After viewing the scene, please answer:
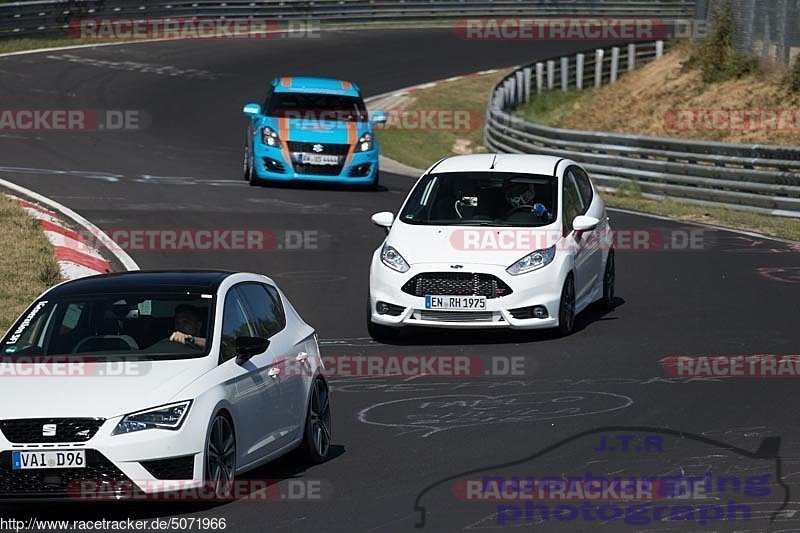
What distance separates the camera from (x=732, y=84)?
117 feet

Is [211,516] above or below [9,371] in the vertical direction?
below

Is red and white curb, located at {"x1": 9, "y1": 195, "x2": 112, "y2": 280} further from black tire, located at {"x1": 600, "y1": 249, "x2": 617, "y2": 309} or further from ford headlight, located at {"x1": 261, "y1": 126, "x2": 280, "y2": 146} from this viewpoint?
ford headlight, located at {"x1": 261, "y1": 126, "x2": 280, "y2": 146}

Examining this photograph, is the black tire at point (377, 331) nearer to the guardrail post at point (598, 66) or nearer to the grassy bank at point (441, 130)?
the grassy bank at point (441, 130)

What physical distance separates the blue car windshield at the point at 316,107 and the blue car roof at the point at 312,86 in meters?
0.10

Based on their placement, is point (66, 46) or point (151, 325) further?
point (66, 46)

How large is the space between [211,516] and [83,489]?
2.36 feet

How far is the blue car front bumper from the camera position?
26.1 metres

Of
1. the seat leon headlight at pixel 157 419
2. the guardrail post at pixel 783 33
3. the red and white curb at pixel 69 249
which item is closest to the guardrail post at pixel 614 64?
the guardrail post at pixel 783 33

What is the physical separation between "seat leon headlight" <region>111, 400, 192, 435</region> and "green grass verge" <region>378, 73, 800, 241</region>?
1525cm

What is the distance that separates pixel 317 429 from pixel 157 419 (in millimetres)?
2031

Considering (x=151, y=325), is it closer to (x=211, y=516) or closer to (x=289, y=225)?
(x=211, y=516)

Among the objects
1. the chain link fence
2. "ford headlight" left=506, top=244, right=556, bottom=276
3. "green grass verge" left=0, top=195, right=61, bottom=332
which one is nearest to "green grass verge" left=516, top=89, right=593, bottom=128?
the chain link fence

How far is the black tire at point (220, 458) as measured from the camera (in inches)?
338

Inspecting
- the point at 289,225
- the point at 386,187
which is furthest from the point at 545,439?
the point at 386,187
